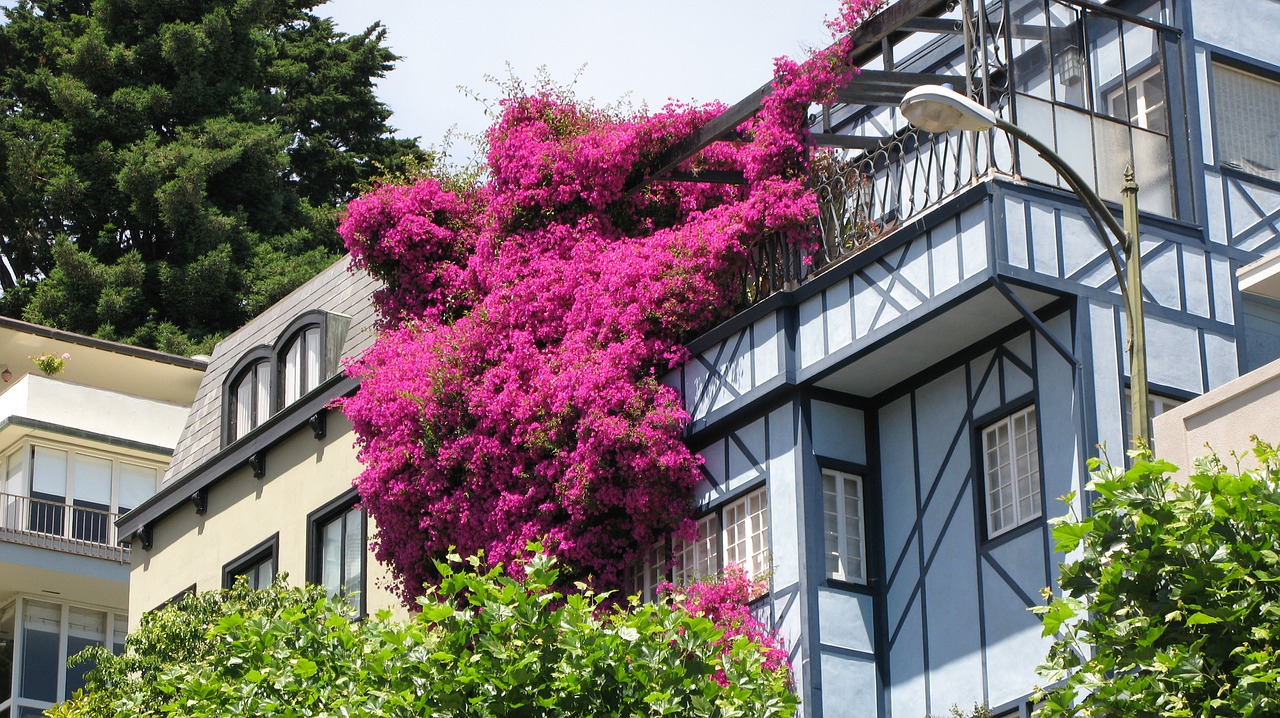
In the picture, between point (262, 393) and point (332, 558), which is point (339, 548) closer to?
point (332, 558)

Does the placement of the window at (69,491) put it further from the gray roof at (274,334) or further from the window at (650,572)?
the window at (650,572)

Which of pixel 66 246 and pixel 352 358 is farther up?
pixel 66 246

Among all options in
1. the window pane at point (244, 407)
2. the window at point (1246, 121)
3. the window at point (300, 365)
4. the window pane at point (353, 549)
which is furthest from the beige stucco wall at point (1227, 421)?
the window pane at point (244, 407)

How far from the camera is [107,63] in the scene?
5806 cm

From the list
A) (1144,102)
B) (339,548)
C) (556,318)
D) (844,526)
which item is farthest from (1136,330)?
(339,548)

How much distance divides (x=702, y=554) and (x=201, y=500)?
39.7 feet

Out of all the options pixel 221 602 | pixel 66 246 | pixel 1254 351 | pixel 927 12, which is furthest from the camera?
pixel 66 246

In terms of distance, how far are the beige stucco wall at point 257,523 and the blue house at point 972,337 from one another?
725cm

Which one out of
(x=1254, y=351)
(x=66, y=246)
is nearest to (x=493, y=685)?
(x=1254, y=351)

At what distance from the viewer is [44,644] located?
41938 mm

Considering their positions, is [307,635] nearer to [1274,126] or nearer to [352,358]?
[352,358]

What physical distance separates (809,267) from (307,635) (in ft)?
21.5

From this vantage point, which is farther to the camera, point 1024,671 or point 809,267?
point 809,267

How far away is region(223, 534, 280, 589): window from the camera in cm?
3123
